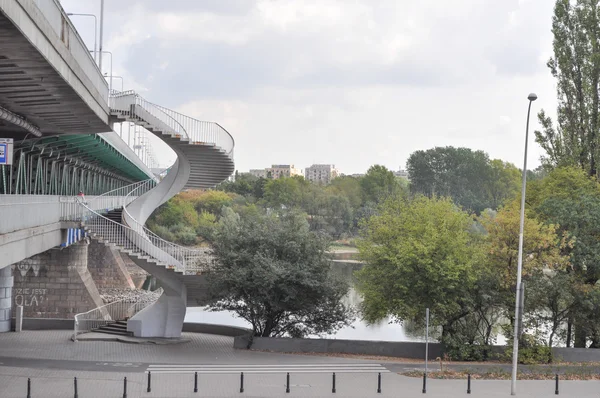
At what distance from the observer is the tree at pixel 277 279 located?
2736 centimetres

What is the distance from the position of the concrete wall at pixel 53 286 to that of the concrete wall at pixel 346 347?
68.7 feet

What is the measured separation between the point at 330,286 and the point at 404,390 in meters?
7.03

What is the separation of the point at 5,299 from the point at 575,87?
27.1 m

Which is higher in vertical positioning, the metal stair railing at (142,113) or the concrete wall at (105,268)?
the metal stair railing at (142,113)

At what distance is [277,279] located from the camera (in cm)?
2706

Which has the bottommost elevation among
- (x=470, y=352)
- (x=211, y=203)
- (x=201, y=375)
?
(x=201, y=375)

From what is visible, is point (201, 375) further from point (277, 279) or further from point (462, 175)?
point (462, 175)

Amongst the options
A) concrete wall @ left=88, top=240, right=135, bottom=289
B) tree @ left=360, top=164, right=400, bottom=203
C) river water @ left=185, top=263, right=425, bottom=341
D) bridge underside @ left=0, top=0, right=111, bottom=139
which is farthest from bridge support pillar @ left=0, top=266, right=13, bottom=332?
tree @ left=360, top=164, right=400, bottom=203

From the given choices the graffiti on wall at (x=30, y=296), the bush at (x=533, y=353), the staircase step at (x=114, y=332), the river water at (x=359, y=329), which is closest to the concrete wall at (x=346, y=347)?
the bush at (x=533, y=353)

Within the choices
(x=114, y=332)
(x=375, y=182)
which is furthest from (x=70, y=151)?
(x=375, y=182)

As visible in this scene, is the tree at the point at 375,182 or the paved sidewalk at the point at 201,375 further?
the tree at the point at 375,182

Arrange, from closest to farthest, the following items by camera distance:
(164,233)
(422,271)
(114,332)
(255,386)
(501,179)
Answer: (255,386) < (422,271) < (114,332) < (164,233) < (501,179)

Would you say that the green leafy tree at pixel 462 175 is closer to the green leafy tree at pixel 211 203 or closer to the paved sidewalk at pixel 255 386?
the green leafy tree at pixel 211 203

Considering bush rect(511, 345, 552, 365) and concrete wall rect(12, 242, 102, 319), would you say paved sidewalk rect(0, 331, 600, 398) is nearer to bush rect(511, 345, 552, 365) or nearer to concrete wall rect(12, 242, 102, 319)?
bush rect(511, 345, 552, 365)
